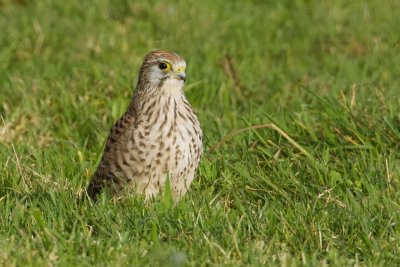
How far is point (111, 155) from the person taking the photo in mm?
6289

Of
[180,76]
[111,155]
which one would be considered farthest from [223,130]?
[111,155]

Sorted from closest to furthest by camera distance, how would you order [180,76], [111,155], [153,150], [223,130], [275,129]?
[153,150]
[111,155]
[180,76]
[275,129]
[223,130]

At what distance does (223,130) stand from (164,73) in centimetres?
108

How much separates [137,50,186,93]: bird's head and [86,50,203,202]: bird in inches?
1.0

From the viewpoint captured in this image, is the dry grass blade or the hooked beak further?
the dry grass blade

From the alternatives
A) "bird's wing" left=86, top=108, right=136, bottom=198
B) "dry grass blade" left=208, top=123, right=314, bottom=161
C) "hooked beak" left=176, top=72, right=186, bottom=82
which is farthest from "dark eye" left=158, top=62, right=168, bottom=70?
"dry grass blade" left=208, top=123, right=314, bottom=161

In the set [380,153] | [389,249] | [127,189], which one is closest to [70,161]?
[127,189]

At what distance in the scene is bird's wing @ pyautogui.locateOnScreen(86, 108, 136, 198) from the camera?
6254 mm

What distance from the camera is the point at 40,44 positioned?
9695 millimetres

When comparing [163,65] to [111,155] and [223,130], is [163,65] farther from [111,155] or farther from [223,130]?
[223,130]

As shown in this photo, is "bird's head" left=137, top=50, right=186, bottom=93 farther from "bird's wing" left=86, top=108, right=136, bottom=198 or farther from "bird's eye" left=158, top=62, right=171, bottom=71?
"bird's wing" left=86, top=108, right=136, bottom=198

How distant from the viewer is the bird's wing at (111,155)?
625 centimetres

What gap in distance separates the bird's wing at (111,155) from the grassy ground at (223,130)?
0.69 feet

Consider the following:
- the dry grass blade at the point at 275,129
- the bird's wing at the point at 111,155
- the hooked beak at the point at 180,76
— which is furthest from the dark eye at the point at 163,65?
the dry grass blade at the point at 275,129
